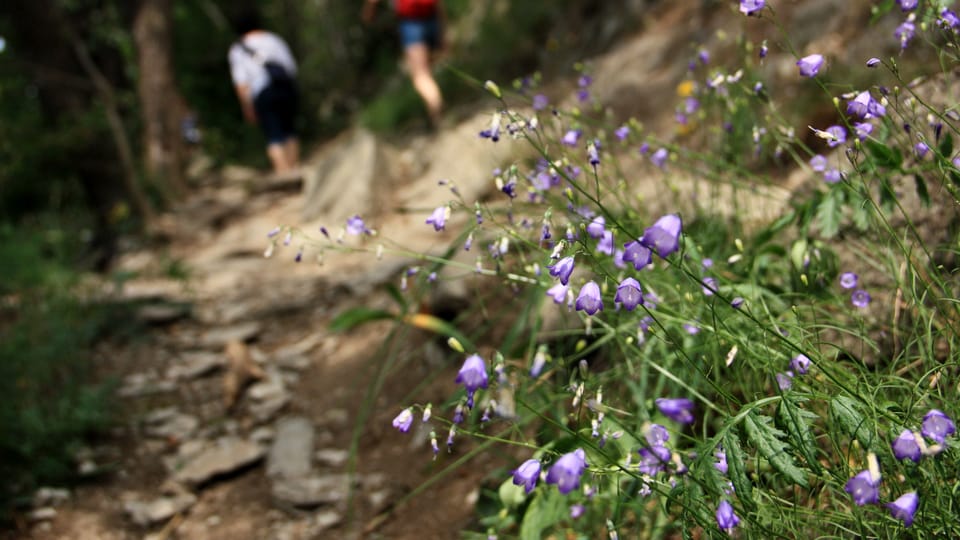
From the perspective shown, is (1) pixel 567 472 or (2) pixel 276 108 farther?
(2) pixel 276 108

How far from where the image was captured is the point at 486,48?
8.39 metres

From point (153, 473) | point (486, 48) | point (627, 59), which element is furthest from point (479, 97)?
point (153, 473)

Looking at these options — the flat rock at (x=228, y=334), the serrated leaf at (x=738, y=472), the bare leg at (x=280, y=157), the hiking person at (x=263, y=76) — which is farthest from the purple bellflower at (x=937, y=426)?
the bare leg at (x=280, y=157)

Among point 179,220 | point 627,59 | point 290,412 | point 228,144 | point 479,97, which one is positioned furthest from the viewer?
point 228,144

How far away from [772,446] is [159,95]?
7906 millimetres

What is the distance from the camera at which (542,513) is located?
1981 millimetres

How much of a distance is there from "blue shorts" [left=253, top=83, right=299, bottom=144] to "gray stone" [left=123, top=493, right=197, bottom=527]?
5.13 meters

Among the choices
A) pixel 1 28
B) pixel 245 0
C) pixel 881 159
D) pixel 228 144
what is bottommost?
pixel 228 144

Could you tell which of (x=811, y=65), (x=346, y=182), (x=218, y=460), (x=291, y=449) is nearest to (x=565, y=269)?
(x=811, y=65)

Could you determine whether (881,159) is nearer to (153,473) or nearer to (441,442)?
(441,442)

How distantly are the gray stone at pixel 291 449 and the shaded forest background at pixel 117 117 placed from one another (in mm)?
796

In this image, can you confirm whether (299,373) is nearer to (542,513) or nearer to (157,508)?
(157,508)

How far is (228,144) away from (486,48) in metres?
4.11

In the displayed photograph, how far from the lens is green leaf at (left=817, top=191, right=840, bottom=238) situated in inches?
81.6
